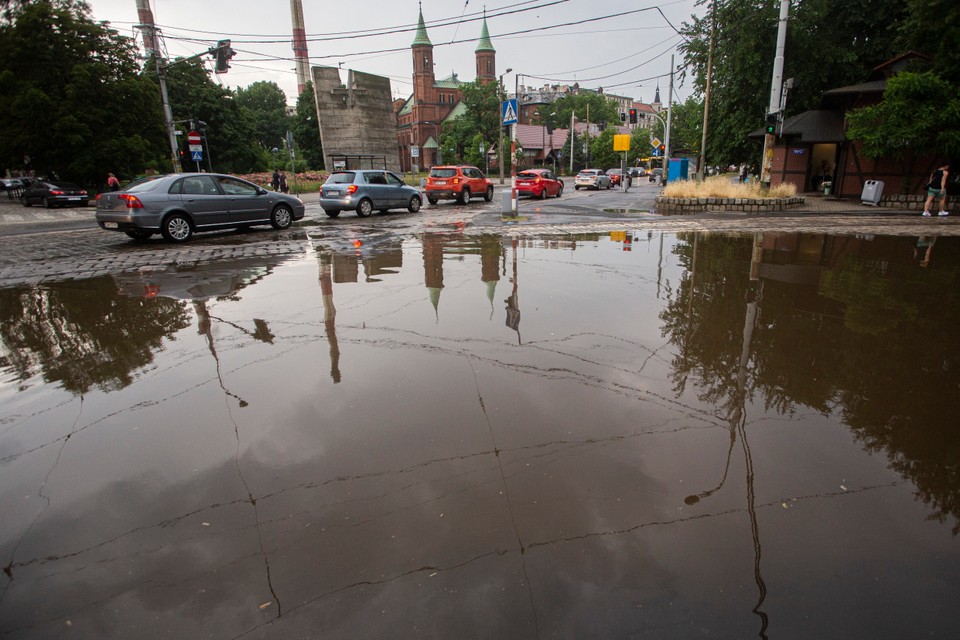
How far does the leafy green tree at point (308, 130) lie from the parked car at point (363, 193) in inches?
2137

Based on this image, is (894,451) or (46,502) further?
(894,451)

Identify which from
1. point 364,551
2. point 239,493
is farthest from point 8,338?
point 364,551

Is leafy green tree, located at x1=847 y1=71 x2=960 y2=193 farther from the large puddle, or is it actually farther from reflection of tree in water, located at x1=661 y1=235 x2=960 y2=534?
the large puddle

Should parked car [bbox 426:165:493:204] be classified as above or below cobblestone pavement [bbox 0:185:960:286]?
above

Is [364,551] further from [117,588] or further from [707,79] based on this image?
[707,79]

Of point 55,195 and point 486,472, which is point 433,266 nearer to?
point 486,472

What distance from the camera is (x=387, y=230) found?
1495 centimetres

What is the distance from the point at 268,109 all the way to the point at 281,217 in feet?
340

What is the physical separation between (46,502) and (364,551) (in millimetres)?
1885

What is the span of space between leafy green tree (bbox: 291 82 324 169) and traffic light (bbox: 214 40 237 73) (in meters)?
50.8

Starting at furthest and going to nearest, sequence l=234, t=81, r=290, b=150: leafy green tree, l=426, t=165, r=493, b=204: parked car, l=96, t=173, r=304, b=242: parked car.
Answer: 1. l=234, t=81, r=290, b=150: leafy green tree
2. l=426, t=165, r=493, b=204: parked car
3. l=96, t=173, r=304, b=242: parked car

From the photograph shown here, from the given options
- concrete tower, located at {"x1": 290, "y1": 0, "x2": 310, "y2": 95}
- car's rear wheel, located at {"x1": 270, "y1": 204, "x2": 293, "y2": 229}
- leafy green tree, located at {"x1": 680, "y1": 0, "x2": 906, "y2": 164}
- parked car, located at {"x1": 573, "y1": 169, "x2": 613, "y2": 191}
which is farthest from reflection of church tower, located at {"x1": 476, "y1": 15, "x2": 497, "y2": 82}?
car's rear wheel, located at {"x1": 270, "y1": 204, "x2": 293, "y2": 229}

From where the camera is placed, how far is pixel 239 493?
9.82 ft

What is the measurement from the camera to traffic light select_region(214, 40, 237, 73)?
2026 cm
